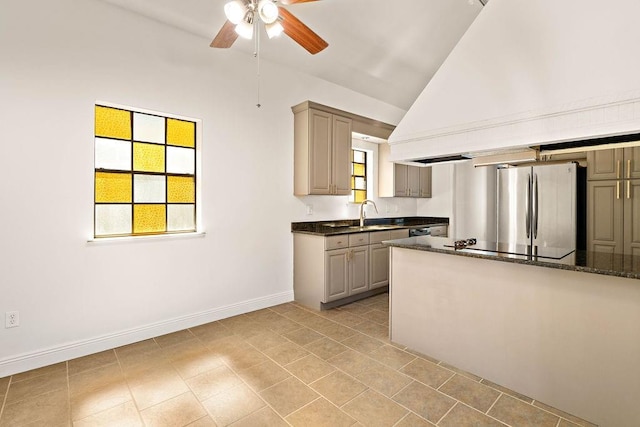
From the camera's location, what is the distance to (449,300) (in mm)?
2516

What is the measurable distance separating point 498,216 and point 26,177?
5007 millimetres

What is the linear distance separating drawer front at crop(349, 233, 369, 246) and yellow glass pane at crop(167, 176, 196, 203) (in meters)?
1.90

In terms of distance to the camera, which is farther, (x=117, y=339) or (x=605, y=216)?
(x=605, y=216)

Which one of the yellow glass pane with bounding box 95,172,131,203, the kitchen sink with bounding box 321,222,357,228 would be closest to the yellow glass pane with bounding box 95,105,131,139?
the yellow glass pane with bounding box 95,172,131,203

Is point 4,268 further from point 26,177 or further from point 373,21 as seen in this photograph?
point 373,21

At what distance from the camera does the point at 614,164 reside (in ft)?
11.3

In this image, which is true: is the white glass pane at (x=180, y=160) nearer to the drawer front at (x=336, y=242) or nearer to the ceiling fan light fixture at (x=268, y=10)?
the drawer front at (x=336, y=242)


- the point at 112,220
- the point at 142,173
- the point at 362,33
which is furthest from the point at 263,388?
the point at 362,33

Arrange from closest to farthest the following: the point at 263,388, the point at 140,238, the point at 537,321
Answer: the point at 537,321
the point at 263,388
the point at 140,238

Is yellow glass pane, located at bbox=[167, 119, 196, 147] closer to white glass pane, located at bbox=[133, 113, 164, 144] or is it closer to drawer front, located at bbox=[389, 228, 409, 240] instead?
white glass pane, located at bbox=[133, 113, 164, 144]

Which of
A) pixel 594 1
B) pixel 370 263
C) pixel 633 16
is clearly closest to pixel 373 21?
pixel 594 1

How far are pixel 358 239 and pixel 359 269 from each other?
1.27ft

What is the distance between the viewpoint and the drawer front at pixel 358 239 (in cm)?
405

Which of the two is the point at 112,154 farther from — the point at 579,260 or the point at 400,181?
the point at 400,181
